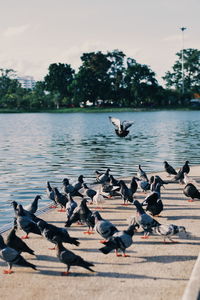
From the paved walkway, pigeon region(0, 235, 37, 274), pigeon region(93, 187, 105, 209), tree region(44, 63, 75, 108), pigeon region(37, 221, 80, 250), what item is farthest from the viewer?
tree region(44, 63, 75, 108)

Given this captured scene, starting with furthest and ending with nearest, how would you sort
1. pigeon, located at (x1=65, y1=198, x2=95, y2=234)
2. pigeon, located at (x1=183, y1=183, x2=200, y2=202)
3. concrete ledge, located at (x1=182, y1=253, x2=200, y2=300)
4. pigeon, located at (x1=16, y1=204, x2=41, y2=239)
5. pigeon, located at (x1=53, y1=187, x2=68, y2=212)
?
pigeon, located at (x1=183, y1=183, x2=200, y2=202), pigeon, located at (x1=53, y1=187, x2=68, y2=212), pigeon, located at (x1=65, y1=198, x2=95, y2=234), pigeon, located at (x1=16, y1=204, x2=41, y2=239), concrete ledge, located at (x1=182, y1=253, x2=200, y2=300)

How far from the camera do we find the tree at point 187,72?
597ft

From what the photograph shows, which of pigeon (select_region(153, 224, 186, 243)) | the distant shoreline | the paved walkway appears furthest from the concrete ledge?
the distant shoreline

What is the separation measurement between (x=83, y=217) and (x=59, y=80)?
15463 centimetres

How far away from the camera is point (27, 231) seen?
1194cm

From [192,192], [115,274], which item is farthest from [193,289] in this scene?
[192,192]

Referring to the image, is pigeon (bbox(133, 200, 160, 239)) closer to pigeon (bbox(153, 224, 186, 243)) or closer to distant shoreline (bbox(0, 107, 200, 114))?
pigeon (bbox(153, 224, 186, 243))

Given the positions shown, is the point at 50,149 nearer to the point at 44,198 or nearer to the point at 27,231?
the point at 44,198

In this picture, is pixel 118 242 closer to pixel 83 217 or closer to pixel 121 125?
pixel 83 217

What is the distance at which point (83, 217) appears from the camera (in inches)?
502

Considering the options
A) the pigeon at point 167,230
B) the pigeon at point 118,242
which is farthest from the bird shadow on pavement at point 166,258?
the pigeon at point 167,230

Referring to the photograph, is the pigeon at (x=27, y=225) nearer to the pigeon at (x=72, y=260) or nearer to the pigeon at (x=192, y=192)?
the pigeon at (x=72, y=260)

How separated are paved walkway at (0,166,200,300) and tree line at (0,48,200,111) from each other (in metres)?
142

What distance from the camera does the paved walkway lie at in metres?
8.38
